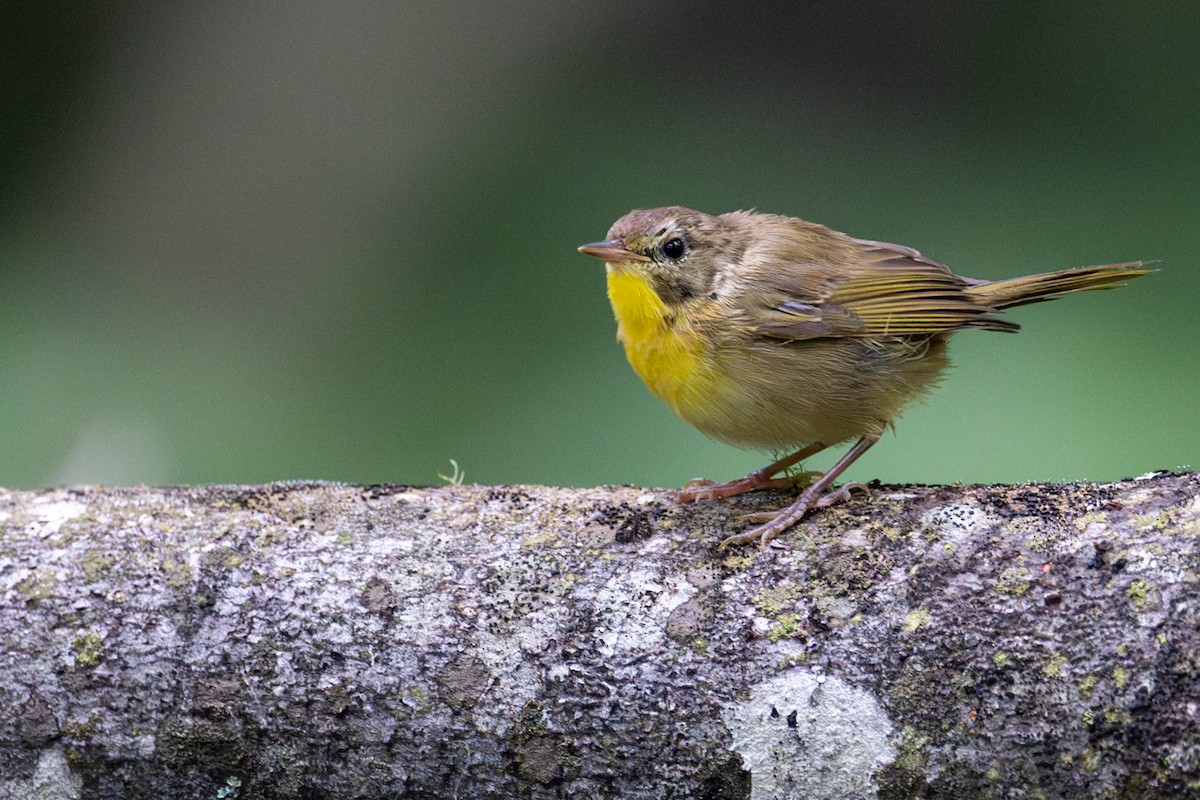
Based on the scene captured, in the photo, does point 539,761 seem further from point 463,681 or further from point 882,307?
point 882,307

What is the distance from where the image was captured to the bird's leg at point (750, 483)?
131 inches

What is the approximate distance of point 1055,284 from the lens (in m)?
3.49

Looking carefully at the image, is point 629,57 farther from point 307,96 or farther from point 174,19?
point 174,19

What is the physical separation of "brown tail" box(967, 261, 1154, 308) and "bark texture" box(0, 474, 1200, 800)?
3.11ft

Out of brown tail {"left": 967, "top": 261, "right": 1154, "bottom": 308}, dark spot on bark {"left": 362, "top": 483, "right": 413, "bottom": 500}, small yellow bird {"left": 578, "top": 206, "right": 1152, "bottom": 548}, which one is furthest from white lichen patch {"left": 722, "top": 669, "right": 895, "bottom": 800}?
brown tail {"left": 967, "top": 261, "right": 1154, "bottom": 308}

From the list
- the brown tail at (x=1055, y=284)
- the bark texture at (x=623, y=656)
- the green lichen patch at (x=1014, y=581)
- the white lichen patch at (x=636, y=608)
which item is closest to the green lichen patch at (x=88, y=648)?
the bark texture at (x=623, y=656)

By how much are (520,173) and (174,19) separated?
2.39 metres

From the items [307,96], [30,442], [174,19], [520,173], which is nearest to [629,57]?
[520,173]

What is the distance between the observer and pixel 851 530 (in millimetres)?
2791

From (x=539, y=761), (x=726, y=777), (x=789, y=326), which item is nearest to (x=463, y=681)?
(x=539, y=761)

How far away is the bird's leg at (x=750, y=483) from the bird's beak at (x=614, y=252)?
766 mm

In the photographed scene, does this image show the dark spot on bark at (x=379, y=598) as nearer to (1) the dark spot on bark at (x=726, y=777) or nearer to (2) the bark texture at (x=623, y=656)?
(2) the bark texture at (x=623, y=656)

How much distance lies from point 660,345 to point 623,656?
1.32m

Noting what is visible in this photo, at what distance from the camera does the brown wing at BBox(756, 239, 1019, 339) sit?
352 centimetres
